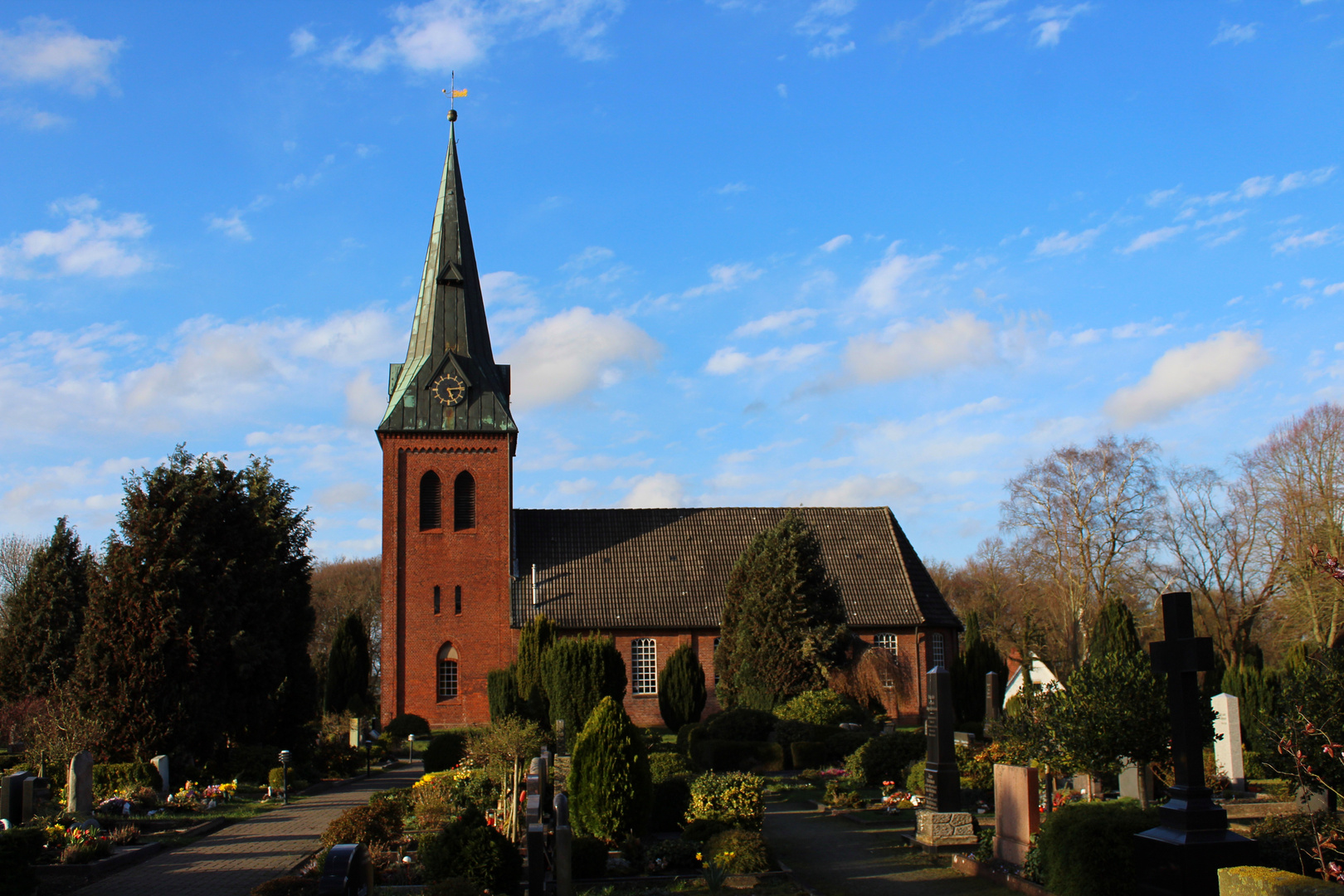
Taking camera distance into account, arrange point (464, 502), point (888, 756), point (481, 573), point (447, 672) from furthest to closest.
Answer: point (464, 502)
point (481, 573)
point (447, 672)
point (888, 756)

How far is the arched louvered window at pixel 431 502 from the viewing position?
37.5 m

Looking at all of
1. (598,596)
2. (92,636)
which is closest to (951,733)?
(92,636)

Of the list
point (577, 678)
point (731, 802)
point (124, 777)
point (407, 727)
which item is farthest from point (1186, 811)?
point (407, 727)

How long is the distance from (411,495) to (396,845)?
2500cm

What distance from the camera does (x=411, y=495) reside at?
37.4m

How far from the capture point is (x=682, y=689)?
3284 cm

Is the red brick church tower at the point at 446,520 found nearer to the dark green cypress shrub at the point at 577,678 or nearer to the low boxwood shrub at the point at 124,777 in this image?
the dark green cypress shrub at the point at 577,678

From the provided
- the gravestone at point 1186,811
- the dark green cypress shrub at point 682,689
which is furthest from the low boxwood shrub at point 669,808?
the dark green cypress shrub at point 682,689

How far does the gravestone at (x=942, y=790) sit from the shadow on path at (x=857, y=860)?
14.1 inches

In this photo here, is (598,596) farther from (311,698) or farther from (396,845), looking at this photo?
(396,845)

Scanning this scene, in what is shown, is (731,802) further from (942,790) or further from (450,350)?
(450,350)

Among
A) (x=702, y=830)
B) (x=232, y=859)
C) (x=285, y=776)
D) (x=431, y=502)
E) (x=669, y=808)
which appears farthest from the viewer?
(x=431, y=502)

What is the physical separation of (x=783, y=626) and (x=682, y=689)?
481 centimetres

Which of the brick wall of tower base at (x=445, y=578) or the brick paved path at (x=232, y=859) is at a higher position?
the brick wall of tower base at (x=445, y=578)
